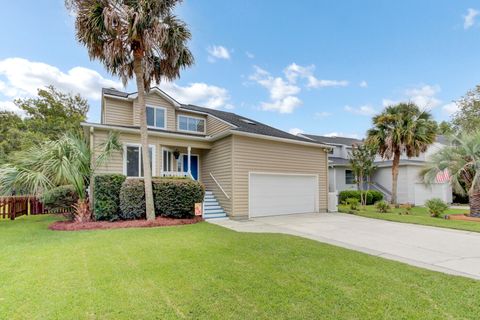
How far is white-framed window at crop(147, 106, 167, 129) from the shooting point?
46.0ft

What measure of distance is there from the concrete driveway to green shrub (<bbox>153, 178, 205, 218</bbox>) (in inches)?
60.2

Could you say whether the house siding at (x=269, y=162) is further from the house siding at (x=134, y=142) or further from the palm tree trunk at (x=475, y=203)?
the palm tree trunk at (x=475, y=203)

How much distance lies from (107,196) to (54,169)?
2.04m

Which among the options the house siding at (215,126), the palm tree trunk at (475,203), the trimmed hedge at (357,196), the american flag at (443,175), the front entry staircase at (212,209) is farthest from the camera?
the trimmed hedge at (357,196)

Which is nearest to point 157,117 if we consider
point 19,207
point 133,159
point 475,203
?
point 133,159

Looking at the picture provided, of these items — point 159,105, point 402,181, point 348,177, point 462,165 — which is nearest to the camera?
point 462,165

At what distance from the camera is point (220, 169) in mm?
12273

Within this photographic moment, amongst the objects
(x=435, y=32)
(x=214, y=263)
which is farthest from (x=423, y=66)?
(x=214, y=263)

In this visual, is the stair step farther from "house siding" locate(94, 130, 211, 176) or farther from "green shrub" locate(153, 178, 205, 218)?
"house siding" locate(94, 130, 211, 176)

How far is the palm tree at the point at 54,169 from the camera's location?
354 inches

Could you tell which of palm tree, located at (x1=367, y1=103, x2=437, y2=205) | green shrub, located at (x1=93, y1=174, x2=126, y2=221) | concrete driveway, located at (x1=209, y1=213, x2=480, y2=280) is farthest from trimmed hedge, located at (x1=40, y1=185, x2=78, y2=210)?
palm tree, located at (x1=367, y1=103, x2=437, y2=205)

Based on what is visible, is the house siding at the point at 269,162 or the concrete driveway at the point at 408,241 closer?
the concrete driveway at the point at 408,241

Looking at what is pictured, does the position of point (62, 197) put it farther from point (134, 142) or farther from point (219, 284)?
point (219, 284)

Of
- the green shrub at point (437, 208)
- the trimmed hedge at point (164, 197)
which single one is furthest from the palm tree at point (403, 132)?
the trimmed hedge at point (164, 197)
